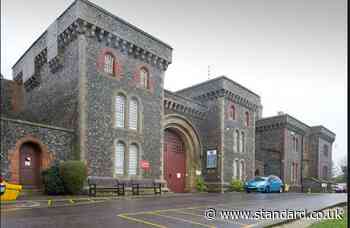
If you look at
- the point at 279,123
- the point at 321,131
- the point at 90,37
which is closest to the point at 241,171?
the point at 279,123

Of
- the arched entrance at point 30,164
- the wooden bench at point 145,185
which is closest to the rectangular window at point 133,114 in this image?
the wooden bench at point 145,185

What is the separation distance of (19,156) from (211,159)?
17.9 meters

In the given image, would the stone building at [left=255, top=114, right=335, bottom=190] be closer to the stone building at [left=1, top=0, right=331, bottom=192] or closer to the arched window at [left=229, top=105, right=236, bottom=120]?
the arched window at [left=229, top=105, right=236, bottom=120]

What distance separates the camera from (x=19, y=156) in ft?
56.9

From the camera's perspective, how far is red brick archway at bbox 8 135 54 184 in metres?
16.7

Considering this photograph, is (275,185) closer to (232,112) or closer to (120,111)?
(232,112)

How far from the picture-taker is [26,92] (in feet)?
87.9

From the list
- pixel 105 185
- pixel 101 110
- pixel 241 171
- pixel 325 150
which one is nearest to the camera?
pixel 105 185

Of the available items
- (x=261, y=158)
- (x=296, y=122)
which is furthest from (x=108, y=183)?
(x=296, y=122)

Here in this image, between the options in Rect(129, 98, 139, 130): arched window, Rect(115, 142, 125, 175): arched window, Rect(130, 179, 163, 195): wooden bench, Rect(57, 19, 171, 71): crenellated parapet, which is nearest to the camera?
Rect(57, 19, 171, 71): crenellated parapet

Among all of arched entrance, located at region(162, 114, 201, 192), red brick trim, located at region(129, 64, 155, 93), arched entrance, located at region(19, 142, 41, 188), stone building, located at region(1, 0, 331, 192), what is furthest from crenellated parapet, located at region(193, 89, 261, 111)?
arched entrance, located at region(19, 142, 41, 188)

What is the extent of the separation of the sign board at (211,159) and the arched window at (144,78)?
10.3 m

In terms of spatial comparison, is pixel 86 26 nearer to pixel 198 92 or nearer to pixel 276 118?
pixel 198 92

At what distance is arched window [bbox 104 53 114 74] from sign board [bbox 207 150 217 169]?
13379 mm
